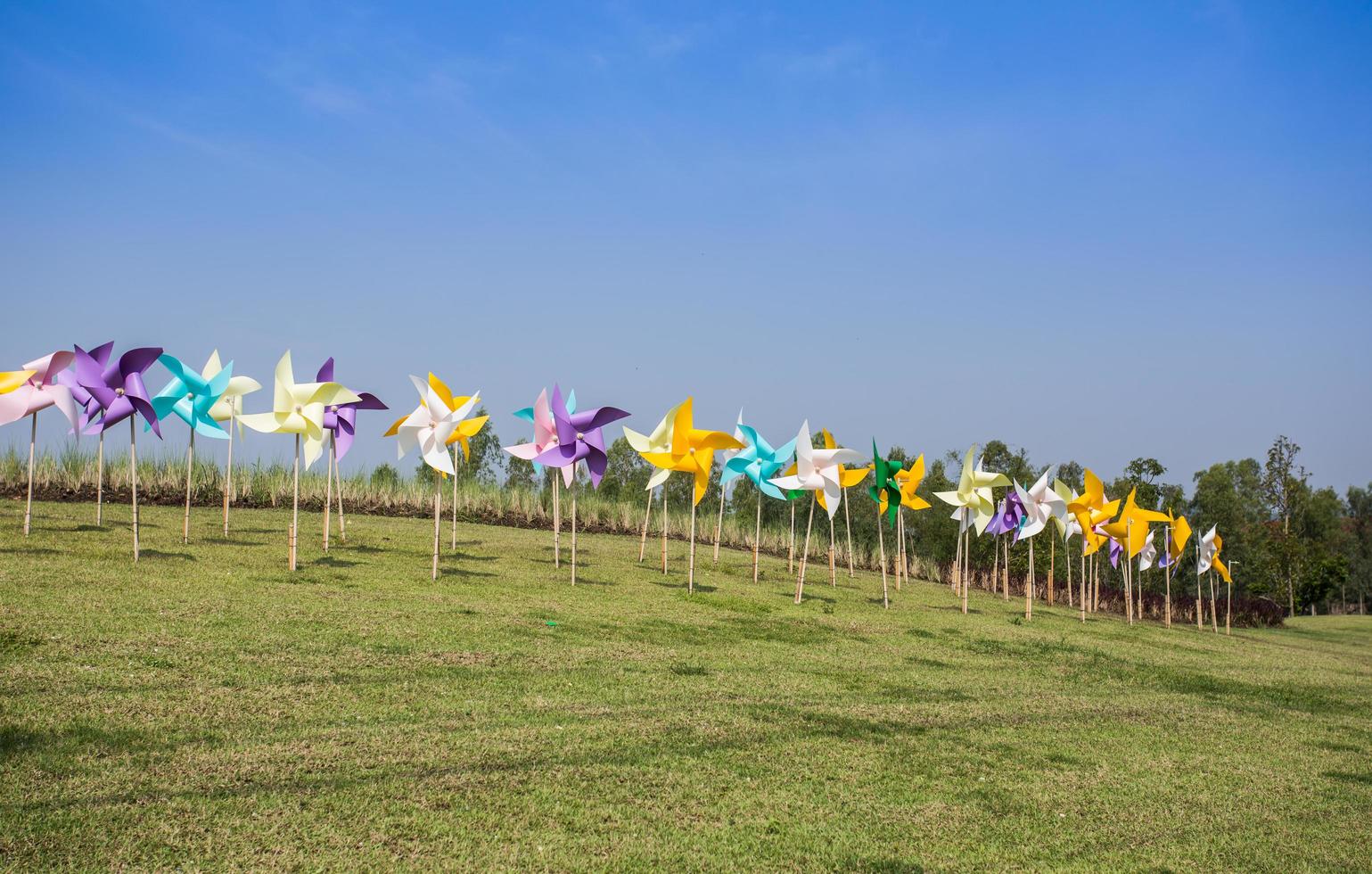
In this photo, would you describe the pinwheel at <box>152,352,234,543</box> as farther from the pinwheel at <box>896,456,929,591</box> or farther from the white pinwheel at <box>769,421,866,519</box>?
the pinwheel at <box>896,456,929,591</box>

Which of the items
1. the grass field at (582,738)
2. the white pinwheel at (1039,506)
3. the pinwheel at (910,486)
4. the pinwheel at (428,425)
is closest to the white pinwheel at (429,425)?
the pinwheel at (428,425)

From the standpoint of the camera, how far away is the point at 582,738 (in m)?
5.57

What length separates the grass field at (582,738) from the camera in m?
4.22

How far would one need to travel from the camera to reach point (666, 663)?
780cm

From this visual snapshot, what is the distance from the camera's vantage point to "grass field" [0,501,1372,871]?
422 centimetres

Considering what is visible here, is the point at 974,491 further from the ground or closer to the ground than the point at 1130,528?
further from the ground

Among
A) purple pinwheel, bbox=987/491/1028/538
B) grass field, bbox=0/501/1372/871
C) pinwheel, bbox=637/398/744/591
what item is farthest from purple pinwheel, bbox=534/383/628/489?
purple pinwheel, bbox=987/491/1028/538

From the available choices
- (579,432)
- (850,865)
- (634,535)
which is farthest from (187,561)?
(634,535)

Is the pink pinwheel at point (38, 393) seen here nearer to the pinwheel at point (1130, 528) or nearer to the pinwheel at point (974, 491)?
the pinwheel at point (974, 491)

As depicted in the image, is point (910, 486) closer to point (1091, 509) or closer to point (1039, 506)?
point (1039, 506)

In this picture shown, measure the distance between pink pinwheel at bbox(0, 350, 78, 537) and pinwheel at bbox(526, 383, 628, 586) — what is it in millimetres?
5449

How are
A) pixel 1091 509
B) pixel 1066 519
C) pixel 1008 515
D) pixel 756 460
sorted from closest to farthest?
pixel 756 460 < pixel 1066 519 < pixel 1091 509 < pixel 1008 515

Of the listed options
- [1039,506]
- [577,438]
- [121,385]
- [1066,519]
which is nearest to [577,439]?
[577,438]

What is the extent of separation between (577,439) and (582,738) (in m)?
7.23
